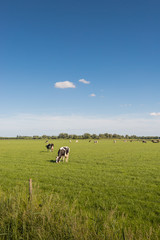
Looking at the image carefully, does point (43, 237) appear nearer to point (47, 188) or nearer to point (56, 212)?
point (56, 212)

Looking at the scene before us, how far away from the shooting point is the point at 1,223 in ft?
15.8

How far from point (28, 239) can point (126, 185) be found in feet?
24.9

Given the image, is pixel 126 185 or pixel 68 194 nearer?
pixel 68 194

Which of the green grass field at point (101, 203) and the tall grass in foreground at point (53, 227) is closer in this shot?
the tall grass in foreground at point (53, 227)

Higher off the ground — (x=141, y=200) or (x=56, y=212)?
(x=56, y=212)

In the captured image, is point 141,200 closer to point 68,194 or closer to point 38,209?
point 68,194

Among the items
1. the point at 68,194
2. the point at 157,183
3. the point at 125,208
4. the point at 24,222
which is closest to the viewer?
the point at 24,222

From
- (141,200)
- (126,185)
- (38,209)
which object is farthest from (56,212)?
(126,185)

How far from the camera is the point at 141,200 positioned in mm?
8156

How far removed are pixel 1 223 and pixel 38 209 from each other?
1167mm

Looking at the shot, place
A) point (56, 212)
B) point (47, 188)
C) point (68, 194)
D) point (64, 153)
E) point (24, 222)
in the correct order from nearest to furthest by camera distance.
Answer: point (24, 222) → point (56, 212) → point (68, 194) → point (47, 188) → point (64, 153)

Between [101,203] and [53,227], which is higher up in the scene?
[53,227]

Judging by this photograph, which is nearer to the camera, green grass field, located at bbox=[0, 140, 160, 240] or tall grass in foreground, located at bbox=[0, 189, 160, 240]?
tall grass in foreground, located at bbox=[0, 189, 160, 240]

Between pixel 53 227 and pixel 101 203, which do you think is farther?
pixel 101 203
